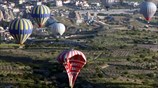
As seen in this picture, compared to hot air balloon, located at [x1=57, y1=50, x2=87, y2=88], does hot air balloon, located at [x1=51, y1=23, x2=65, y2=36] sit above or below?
below

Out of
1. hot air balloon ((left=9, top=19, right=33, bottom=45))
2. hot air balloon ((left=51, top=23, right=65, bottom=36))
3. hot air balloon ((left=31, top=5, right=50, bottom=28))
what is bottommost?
hot air balloon ((left=51, top=23, right=65, bottom=36))

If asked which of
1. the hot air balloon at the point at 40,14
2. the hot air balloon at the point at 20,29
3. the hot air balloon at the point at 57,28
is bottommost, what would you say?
the hot air balloon at the point at 57,28

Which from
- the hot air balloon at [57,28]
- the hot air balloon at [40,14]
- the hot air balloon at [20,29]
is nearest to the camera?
the hot air balloon at [20,29]

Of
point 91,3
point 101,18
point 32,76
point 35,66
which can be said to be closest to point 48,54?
point 35,66

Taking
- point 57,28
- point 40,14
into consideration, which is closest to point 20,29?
point 40,14

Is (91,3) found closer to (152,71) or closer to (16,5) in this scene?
(16,5)

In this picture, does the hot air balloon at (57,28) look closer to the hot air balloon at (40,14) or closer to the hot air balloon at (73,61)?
the hot air balloon at (40,14)

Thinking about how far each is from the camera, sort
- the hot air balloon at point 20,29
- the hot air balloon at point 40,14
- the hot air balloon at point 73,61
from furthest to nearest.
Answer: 1. the hot air balloon at point 40,14
2. the hot air balloon at point 20,29
3. the hot air balloon at point 73,61

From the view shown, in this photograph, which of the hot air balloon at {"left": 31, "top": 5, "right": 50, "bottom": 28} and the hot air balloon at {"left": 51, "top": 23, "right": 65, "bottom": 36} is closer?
the hot air balloon at {"left": 31, "top": 5, "right": 50, "bottom": 28}

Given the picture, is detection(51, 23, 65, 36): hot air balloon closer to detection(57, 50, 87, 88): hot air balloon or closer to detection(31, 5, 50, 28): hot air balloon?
detection(31, 5, 50, 28): hot air balloon

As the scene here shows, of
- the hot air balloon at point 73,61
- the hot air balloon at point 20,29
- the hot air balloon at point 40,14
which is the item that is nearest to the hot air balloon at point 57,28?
the hot air balloon at point 40,14

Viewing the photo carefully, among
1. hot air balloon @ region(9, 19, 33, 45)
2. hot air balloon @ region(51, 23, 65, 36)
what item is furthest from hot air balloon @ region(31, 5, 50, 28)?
hot air balloon @ region(9, 19, 33, 45)
